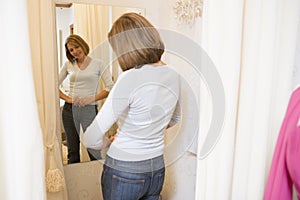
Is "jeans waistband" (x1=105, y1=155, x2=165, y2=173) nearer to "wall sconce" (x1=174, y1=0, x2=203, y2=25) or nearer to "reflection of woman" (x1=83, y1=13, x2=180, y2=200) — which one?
"reflection of woman" (x1=83, y1=13, x2=180, y2=200)

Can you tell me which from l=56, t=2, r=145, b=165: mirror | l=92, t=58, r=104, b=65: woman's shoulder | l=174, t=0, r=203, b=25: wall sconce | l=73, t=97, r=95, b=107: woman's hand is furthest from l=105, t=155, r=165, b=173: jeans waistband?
l=174, t=0, r=203, b=25: wall sconce

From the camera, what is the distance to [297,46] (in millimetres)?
825

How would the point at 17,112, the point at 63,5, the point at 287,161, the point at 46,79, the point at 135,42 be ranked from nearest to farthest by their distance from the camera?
1. the point at 17,112
2. the point at 287,161
3. the point at 135,42
4. the point at 46,79
5. the point at 63,5

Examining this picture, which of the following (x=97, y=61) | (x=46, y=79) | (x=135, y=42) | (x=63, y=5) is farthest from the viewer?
(x=97, y=61)

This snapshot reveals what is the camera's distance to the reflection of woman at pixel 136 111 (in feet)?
2.89

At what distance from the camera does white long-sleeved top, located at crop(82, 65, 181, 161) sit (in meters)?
0.87

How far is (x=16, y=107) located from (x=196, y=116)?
0.88m

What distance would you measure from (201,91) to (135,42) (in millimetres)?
325

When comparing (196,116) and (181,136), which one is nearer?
(196,116)

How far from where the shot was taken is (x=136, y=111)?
92 centimetres

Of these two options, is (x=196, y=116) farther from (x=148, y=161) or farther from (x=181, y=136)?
(x=148, y=161)

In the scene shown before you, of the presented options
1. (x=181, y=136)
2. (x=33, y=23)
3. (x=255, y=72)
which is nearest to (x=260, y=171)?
(x=255, y=72)

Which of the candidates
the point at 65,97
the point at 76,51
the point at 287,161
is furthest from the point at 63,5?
the point at 287,161

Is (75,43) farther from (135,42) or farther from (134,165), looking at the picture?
(134,165)
